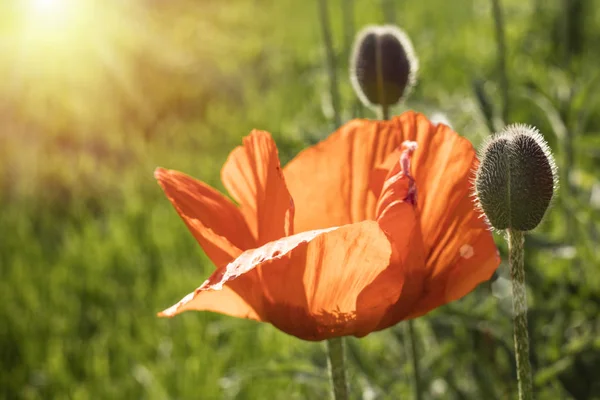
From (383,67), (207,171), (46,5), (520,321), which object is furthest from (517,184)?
(46,5)

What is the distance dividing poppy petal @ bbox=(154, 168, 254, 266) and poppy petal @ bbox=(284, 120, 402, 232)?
0.35 feet

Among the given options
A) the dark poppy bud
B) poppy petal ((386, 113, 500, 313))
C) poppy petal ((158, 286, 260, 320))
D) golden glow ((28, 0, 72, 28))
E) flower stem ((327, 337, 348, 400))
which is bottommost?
flower stem ((327, 337, 348, 400))

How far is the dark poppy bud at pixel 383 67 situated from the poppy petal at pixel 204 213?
0.39 m

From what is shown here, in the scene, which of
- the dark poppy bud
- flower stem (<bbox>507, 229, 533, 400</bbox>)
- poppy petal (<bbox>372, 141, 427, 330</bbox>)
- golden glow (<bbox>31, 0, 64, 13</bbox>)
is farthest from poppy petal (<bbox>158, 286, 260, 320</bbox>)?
golden glow (<bbox>31, 0, 64, 13</bbox>)

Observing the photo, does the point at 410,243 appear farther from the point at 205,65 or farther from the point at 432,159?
the point at 205,65

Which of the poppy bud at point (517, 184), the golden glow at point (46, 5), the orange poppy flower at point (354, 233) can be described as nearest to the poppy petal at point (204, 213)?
the orange poppy flower at point (354, 233)

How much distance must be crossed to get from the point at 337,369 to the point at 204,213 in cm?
20

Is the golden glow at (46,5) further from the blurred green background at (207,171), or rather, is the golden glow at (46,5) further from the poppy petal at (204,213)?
the poppy petal at (204,213)

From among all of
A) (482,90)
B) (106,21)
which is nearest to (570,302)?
(482,90)

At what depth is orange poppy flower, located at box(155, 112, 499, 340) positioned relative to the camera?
0.76 meters

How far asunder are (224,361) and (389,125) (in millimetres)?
1272

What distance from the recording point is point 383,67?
1.19 metres

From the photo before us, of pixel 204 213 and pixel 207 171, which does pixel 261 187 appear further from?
pixel 207 171

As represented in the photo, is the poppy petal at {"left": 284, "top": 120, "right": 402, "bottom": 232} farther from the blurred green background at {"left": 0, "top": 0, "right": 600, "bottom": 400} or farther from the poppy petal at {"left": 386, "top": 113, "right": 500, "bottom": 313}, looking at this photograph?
the blurred green background at {"left": 0, "top": 0, "right": 600, "bottom": 400}
